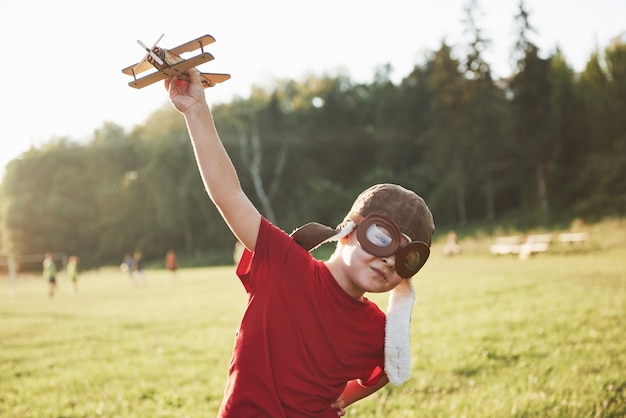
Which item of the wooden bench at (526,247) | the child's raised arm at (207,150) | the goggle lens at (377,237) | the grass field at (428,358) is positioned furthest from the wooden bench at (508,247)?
the child's raised arm at (207,150)

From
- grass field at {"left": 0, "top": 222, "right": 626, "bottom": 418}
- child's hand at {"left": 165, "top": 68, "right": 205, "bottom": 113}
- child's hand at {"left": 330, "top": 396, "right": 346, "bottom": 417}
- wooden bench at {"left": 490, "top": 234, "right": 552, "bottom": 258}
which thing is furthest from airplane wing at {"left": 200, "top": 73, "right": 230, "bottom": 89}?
wooden bench at {"left": 490, "top": 234, "right": 552, "bottom": 258}

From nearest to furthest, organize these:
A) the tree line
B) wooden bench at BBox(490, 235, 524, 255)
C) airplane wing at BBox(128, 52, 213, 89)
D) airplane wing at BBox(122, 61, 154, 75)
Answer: airplane wing at BBox(128, 52, 213, 89), airplane wing at BBox(122, 61, 154, 75), wooden bench at BBox(490, 235, 524, 255), the tree line

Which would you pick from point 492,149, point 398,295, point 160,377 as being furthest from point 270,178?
point 398,295

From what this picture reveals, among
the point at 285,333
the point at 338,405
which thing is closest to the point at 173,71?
the point at 285,333

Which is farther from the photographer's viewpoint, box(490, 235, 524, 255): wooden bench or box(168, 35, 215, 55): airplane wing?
box(490, 235, 524, 255): wooden bench

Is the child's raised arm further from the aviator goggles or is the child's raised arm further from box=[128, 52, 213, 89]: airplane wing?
the aviator goggles

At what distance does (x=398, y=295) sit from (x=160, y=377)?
513 cm

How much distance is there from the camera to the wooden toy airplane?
6.33 feet

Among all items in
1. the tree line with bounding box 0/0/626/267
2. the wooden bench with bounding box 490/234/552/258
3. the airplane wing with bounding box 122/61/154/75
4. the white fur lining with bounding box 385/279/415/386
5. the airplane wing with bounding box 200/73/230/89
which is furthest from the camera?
the tree line with bounding box 0/0/626/267

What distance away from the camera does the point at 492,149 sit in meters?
45.1

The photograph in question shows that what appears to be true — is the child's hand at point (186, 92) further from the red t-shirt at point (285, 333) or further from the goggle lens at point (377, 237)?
the goggle lens at point (377, 237)

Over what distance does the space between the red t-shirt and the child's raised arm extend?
0.58 feet

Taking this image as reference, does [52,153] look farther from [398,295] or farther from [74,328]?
[398,295]

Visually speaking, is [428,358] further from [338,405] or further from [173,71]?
[173,71]
